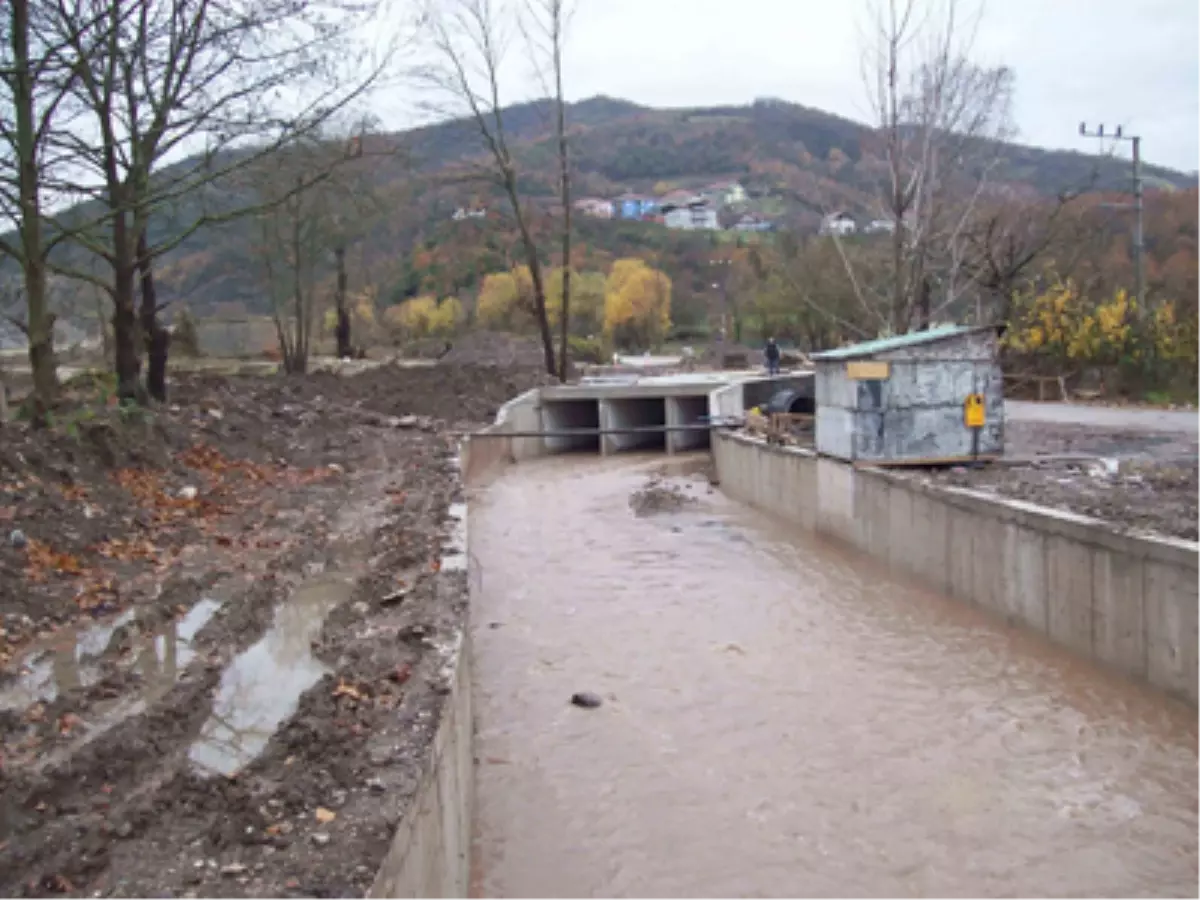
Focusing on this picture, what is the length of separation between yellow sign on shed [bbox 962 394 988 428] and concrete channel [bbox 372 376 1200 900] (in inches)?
55.0

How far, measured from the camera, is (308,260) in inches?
1364

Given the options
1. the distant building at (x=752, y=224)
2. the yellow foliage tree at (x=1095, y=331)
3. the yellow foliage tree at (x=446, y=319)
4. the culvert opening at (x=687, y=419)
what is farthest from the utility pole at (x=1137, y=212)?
the distant building at (x=752, y=224)

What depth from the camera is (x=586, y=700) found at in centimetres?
910

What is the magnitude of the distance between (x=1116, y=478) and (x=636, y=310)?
5562 cm

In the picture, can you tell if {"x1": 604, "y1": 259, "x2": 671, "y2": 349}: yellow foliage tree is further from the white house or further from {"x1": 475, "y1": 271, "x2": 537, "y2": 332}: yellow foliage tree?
the white house

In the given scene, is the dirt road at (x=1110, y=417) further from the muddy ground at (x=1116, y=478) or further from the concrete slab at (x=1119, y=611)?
the concrete slab at (x=1119, y=611)

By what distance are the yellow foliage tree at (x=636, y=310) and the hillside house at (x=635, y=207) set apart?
63843mm

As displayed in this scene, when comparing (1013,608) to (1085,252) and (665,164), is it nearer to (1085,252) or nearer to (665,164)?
(1085,252)

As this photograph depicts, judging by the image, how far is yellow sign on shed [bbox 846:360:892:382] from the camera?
14055mm

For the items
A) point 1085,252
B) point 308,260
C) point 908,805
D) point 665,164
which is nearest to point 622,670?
point 908,805

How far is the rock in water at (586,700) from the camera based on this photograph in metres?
9.04

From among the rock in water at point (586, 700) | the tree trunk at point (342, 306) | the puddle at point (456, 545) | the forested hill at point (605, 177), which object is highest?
the forested hill at point (605, 177)

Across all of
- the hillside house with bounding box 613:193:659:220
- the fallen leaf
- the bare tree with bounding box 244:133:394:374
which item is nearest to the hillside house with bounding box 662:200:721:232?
the hillside house with bounding box 613:193:659:220

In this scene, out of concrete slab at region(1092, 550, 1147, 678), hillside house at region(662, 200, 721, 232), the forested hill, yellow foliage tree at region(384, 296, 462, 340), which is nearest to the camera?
concrete slab at region(1092, 550, 1147, 678)
